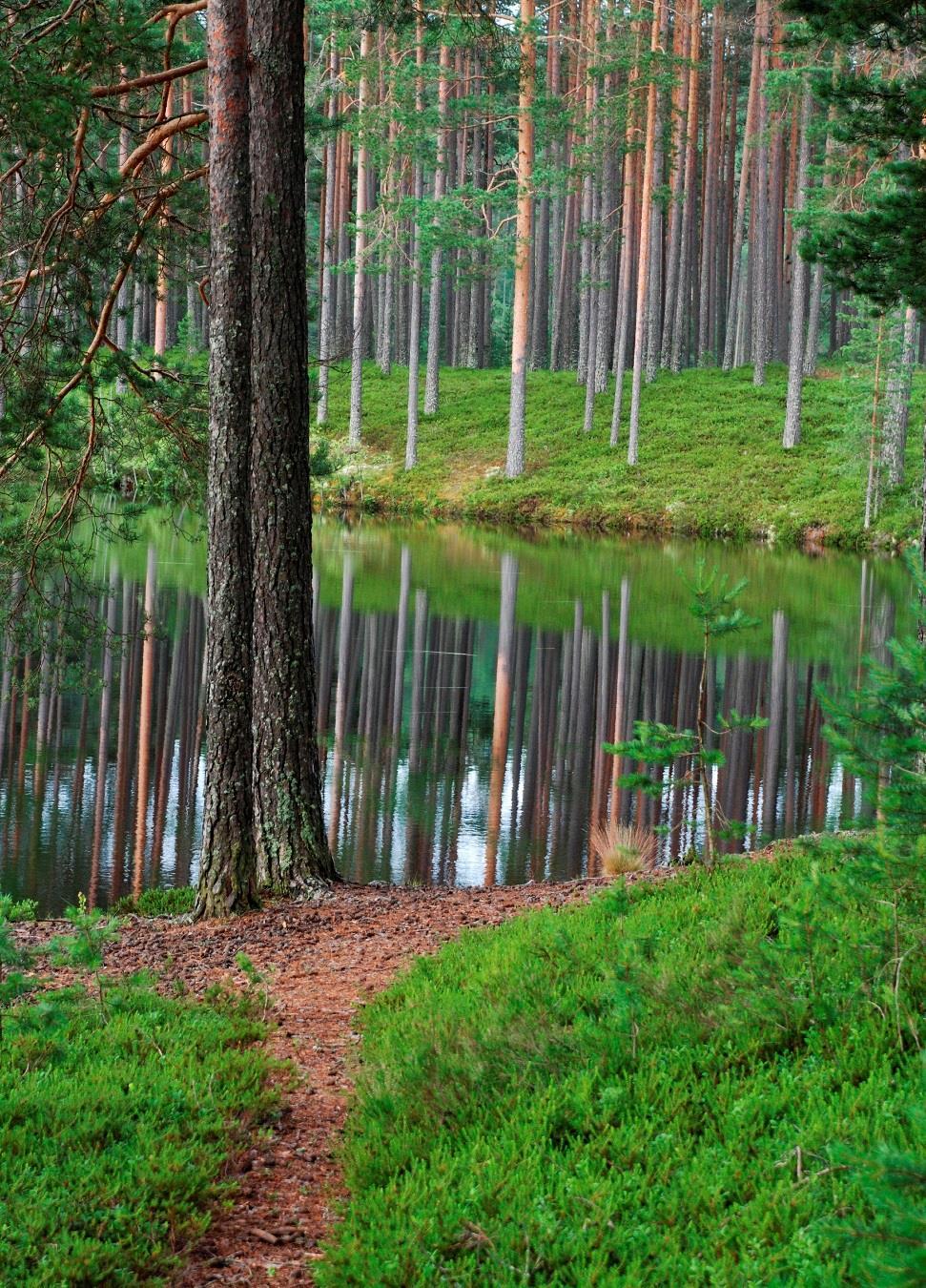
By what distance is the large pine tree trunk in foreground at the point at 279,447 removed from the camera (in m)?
7.71

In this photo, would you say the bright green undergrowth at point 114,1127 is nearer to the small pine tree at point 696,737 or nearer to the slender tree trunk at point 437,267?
the small pine tree at point 696,737

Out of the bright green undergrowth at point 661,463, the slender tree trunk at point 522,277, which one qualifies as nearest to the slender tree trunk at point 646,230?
the bright green undergrowth at point 661,463

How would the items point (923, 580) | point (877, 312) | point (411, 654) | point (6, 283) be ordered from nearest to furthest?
point (923, 580) < point (6, 283) < point (877, 312) < point (411, 654)

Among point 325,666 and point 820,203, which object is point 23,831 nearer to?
point 325,666

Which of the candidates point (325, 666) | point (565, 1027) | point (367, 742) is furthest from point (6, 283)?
point (325, 666)

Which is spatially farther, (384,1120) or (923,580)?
(384,1120)

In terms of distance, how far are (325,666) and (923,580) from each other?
Result: 13.4 metres

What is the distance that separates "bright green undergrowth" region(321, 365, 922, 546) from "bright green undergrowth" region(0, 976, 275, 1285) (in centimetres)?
2747

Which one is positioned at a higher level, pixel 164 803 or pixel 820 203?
pixel 820 203

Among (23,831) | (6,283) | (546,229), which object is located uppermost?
(546,229)

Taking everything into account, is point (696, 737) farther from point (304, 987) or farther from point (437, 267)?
point (437, 267)

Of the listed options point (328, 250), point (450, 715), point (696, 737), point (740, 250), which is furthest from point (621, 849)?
point (328, 250)

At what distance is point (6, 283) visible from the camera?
909cm

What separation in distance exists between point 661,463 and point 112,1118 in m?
33.0
